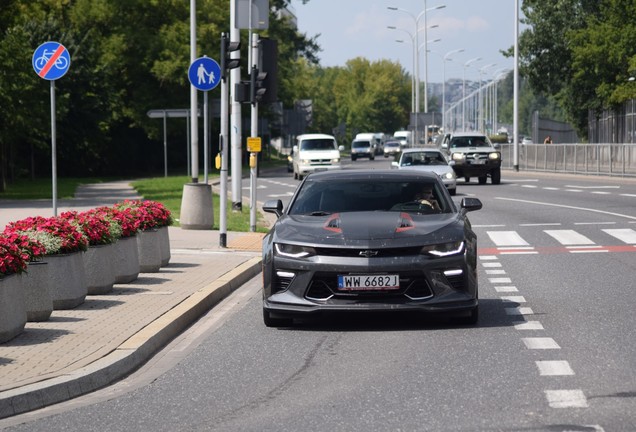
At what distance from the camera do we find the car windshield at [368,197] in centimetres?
1273

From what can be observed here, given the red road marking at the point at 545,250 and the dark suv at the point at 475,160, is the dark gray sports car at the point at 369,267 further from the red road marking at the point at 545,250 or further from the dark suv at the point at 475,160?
the dark suv at the point at 475,160

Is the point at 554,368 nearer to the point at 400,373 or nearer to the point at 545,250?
the point at 400,373

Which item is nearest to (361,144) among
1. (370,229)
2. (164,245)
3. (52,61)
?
(52,61)

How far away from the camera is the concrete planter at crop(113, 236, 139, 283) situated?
14750 millimetres

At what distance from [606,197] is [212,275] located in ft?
76.8

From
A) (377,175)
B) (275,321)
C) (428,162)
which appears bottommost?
(275,321)

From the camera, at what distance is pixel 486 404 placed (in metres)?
7.93

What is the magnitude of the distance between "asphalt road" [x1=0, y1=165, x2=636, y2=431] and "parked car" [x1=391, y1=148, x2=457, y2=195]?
2309 centimetres

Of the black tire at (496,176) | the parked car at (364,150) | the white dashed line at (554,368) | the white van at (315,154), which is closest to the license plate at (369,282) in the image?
the white dashed line at (554,368)

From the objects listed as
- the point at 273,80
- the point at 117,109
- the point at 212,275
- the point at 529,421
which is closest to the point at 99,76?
the point at 117,109

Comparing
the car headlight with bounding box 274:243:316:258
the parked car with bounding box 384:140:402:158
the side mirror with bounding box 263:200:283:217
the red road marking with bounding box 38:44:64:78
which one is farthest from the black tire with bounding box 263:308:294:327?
the parked car with bounding box 384:140:402:158

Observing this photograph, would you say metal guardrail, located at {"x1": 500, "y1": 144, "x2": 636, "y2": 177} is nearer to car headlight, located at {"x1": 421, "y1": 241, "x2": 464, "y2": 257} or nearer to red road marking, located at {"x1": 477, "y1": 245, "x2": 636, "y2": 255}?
red road marking, located at {"x1": 477, "y1": 245, "x2": 636, "y2": 255}

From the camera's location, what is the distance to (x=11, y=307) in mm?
10250

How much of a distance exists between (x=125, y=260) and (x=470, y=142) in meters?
36.7
